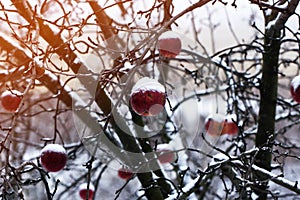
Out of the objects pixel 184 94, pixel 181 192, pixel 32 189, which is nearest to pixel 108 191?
pixel 32 189

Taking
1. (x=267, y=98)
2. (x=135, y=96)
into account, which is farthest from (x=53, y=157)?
(x=267, y=98)

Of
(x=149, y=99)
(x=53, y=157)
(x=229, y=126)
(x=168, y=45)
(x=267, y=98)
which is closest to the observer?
(x=149, y=99)

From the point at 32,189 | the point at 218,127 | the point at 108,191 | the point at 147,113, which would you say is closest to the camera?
the point at 147,113

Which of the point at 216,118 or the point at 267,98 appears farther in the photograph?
the point at 216,118

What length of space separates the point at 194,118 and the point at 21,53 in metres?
1.56

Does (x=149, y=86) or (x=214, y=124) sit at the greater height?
(x=214, y=124)

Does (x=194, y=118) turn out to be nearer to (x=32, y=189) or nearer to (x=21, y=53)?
(x=21, y=53)

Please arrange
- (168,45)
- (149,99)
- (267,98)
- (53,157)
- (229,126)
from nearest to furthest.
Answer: (149,99)
(53,157)
(168,45)
(267,98)
(229,126)

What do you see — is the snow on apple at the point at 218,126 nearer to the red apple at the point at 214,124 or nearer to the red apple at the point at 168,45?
the red apple at the point at 214,124

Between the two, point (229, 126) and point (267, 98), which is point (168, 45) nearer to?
point (267, 98)

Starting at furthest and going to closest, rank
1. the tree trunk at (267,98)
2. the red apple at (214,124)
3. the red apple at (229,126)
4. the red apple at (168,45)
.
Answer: the red apple at (214,124) → the red apple at (229,126) → the tree trunk at (267,98) → the red apple at (168,45)

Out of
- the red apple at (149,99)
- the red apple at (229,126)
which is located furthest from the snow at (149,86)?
the red apple at (229,126)

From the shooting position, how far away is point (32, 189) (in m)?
7.73

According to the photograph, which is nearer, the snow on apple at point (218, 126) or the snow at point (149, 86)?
the snow at point (149, 86)
